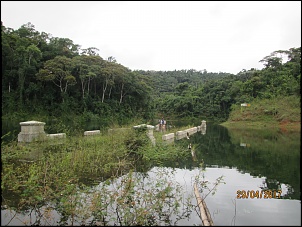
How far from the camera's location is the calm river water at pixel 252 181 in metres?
2.98

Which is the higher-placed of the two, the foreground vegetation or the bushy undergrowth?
the foreground vegetation

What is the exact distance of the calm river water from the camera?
2.98 meters

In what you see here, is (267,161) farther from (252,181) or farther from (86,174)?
(86,174)

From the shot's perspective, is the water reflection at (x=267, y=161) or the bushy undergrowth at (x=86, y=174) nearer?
the bushy undergrowth at (x=86, y=174)

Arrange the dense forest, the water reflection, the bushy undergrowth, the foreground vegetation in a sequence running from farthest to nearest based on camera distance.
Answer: the dense forest, the water reflection, the bushy undergrowth, the foreground vegetation

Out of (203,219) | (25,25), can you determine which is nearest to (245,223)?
(203,219)

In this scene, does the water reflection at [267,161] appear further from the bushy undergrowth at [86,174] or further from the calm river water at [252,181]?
the bushy undergrowth at [86,174]

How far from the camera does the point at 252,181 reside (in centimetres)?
510

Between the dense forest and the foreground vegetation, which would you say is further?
the dense forest
